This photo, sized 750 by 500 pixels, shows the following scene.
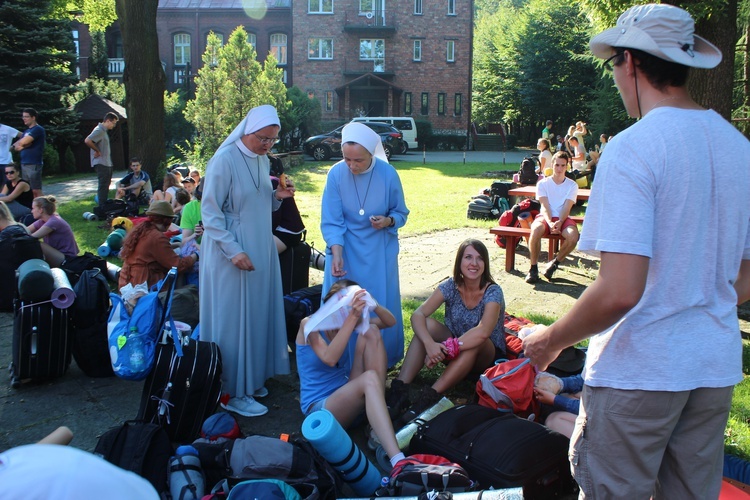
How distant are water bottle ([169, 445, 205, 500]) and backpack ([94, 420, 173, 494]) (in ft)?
0.23

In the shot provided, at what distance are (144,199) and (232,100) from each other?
331 inches

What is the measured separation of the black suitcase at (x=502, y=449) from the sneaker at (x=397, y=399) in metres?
0.53

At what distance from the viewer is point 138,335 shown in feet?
14.2

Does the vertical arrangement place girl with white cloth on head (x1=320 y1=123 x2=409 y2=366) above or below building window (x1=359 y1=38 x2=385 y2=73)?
below

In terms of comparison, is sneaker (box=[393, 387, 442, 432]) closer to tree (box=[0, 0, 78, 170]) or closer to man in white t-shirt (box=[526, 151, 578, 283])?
man in white t-shirt (box=[526, 151, 578, 283])

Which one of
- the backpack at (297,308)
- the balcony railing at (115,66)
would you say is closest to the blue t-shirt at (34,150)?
the backpack at (297,308)

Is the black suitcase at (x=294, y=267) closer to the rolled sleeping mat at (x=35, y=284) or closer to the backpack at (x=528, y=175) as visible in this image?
the rolled sleeping mat at (x=35, y=284)

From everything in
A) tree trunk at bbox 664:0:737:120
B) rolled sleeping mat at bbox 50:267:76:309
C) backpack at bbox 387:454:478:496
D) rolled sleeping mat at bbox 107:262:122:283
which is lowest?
backpack at bbox 387:454:478:496

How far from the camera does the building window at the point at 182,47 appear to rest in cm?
4559

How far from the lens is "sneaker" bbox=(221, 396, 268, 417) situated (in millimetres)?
4859

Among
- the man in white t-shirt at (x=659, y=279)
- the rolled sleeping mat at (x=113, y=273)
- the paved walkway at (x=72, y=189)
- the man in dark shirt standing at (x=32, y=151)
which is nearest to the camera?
the man in white t-shirt at (x=659, y=279)

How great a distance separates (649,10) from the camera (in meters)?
2.13

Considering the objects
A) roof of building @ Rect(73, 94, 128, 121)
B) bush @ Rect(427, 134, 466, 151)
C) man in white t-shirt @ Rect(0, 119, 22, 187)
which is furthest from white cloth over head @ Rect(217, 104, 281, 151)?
bush @ Rect(427, 134, 466, 151)

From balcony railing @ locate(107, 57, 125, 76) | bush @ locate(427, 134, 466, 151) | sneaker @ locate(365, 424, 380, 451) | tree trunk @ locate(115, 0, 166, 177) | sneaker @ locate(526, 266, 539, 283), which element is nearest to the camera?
sneaker @ locate(365, 424, 380, 451)
